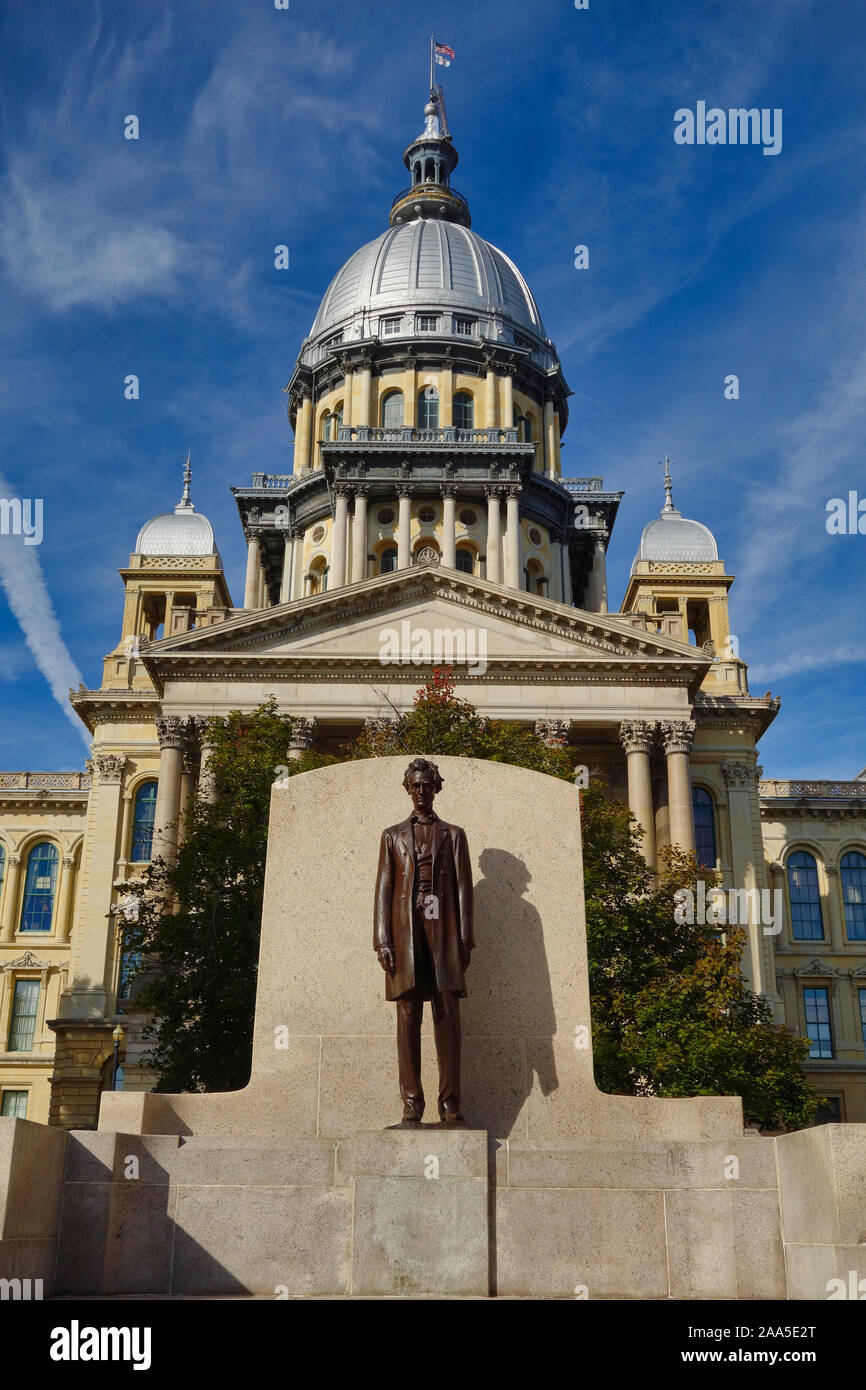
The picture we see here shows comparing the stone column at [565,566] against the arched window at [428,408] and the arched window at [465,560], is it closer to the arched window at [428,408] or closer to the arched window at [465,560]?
the arched window at [465,560]

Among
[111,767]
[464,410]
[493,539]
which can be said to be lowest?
[111,767]

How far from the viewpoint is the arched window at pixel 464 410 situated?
76.3 m

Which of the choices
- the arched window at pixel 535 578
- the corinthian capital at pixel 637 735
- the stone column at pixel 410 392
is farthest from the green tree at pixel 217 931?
the stone column at pixel 410 392

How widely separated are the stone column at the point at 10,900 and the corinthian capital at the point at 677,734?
30.9 m

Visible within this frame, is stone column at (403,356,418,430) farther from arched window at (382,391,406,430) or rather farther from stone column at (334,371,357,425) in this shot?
stone column at (334,371,357,425)

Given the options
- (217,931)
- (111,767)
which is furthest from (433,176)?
(217,931)

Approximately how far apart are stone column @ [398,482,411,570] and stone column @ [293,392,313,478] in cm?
1017

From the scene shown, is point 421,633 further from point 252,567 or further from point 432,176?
point 432,176

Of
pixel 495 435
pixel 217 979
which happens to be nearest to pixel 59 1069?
pixel 217 979

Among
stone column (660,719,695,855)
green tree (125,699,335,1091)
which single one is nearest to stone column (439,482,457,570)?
stone column (660,719,695,855)

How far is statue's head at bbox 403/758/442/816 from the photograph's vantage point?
11.2m

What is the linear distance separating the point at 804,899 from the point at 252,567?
34130 mm

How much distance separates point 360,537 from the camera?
6906cm
